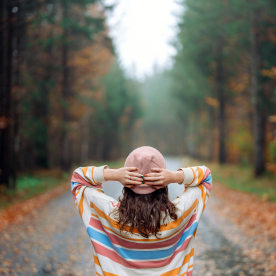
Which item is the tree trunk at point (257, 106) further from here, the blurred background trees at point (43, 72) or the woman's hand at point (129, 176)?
the woman's hand at point (129, 176)

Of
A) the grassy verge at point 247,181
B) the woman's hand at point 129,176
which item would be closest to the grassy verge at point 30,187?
the grassy verge at point 247,181

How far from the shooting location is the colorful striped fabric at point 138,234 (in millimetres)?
2094

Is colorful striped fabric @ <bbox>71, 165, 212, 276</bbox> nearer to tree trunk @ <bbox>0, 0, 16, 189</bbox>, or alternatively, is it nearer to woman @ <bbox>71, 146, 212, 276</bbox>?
woman @ <bbox>71, 146, 212, 276</bbox>

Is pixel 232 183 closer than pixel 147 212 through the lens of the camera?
No

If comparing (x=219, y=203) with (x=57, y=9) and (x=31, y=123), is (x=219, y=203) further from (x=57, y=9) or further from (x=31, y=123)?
(x=57, y=9)

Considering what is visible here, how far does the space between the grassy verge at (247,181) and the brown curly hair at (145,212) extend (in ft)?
34.8

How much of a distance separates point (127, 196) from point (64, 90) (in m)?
19.9

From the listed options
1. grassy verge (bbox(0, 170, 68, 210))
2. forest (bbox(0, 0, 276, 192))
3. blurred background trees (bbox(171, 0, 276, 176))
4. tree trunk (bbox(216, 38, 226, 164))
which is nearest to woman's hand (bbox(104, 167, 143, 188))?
forest (bbox(0, 0, 276, 192))

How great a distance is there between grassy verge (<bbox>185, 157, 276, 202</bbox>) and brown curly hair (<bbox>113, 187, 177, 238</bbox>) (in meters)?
10.6

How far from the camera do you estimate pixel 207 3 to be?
2086 centimetres

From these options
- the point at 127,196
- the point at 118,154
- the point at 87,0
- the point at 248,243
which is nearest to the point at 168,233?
the point at 127,196

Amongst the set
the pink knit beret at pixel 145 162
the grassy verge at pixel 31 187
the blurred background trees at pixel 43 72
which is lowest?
the grassy verge at pixel 31 187

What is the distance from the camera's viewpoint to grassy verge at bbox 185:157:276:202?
13242 mm

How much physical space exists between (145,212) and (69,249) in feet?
17.4
